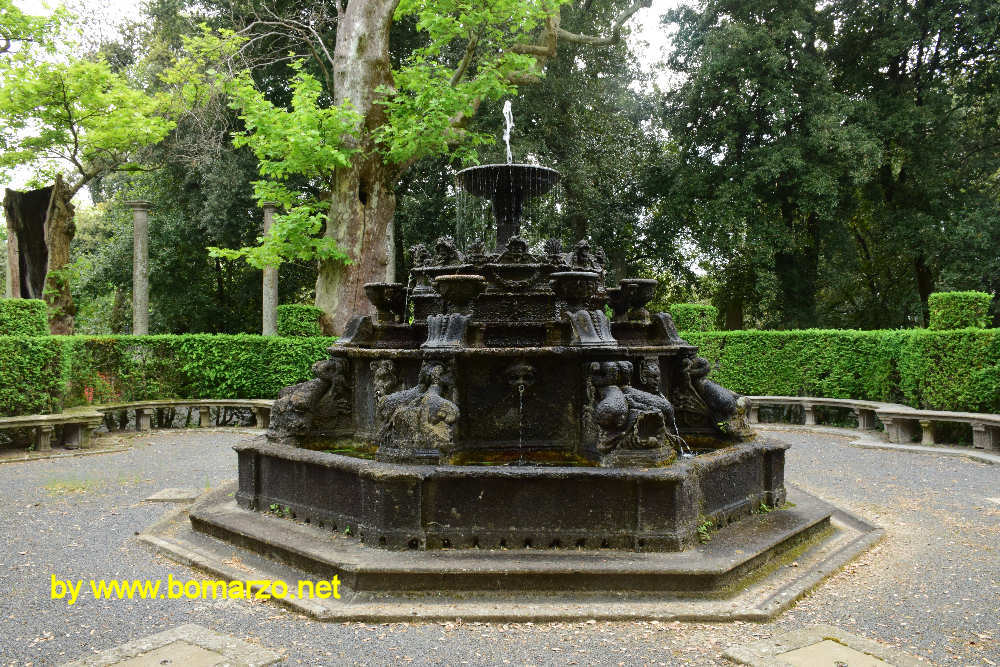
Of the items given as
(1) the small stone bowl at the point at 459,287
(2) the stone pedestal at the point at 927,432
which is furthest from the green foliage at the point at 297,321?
(2) the stone pedestal at the point at 927,432

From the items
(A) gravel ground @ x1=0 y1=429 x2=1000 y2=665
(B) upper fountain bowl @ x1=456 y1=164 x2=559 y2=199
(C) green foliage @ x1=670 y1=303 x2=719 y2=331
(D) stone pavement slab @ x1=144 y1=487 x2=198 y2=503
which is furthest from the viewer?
(C) green foliage @ x1=670 y1=303 x2=719 y2=331

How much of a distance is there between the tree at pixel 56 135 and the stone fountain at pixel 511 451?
450 inches

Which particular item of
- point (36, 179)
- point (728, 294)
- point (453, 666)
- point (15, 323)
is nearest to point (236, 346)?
point (15, 323)

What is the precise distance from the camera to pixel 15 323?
10.6 m

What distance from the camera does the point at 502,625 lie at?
397cm

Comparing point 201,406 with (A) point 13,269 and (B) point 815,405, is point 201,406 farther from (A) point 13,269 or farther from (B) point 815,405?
(B) point 815,405

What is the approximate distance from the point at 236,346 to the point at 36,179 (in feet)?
26.0

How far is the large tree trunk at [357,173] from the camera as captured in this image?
1459 cm

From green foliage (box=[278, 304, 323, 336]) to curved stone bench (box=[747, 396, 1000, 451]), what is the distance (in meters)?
8.89

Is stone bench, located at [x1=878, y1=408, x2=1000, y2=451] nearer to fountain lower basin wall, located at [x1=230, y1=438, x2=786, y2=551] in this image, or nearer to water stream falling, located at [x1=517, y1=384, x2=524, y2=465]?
fountain lower basin wall, located at [x1=230, y1=438, x2=786, y2=551]

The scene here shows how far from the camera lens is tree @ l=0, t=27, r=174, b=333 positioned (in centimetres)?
1424

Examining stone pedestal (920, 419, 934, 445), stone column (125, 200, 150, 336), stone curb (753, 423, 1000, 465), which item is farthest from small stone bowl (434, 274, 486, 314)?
stone column (125, 200, 150, 336)

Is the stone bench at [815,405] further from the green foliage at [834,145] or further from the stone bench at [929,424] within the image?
the green foliage at [834,145]

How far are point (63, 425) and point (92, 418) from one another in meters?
0.44
